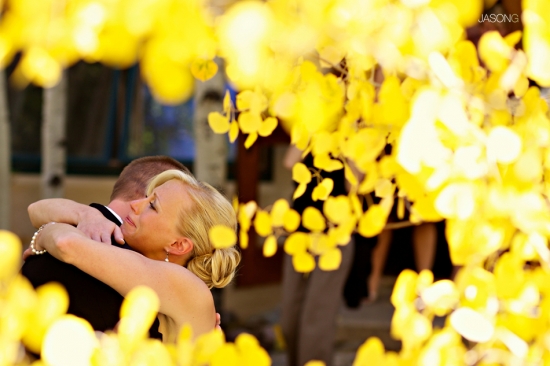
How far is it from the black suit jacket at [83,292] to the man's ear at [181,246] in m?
0.23

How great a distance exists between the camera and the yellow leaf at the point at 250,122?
1.64 metres

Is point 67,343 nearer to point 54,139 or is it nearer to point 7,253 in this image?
point 7,253

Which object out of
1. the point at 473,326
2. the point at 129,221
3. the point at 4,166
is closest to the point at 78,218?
the point at 129,221

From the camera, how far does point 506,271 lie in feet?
4.32

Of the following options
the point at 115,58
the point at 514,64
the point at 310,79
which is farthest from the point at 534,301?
the point at 115,58

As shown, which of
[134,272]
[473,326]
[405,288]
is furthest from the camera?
[134,272]

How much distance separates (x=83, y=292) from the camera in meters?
1.86

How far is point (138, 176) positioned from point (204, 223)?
0.38 metres

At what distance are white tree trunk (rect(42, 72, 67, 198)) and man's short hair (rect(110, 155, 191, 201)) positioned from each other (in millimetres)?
3125

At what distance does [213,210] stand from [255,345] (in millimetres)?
935

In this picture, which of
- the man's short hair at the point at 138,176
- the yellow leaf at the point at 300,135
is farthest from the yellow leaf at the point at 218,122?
the man's short hair at the point at 138,176

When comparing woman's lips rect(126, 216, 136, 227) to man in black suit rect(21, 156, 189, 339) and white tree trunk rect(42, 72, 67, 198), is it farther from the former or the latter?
white tree trunk rect(42, 72, 67, 198)

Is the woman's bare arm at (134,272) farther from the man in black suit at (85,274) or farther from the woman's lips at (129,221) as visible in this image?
the woman's lips at (129,221)

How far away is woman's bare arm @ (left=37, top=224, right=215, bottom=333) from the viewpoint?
1774mm
